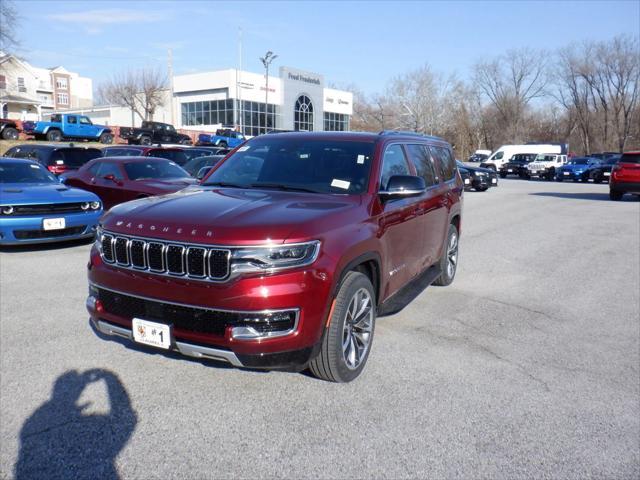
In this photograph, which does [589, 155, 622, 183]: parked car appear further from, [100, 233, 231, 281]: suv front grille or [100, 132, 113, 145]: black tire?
[100, 233, 231, 281]: suv front grille

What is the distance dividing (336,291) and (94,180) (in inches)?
350

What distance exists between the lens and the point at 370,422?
136 inches

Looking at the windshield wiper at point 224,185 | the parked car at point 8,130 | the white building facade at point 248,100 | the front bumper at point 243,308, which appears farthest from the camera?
the white building facade at point 248,100

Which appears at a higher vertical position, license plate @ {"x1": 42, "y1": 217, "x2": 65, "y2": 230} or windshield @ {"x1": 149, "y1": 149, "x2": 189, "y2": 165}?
windshield @ {"x1": 149, "y1": 149, "x2": 189, "y2": 165}

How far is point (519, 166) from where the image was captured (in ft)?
126

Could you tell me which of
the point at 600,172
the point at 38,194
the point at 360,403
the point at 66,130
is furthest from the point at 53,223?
the point at 600,172

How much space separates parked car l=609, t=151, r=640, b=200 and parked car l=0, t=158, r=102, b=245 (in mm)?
17844

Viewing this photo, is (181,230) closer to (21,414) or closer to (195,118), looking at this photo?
(21,414)

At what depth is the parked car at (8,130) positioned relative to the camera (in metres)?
31.9

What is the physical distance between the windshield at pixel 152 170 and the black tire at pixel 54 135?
85.1ft

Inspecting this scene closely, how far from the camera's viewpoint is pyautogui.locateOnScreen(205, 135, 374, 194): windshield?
452 cm

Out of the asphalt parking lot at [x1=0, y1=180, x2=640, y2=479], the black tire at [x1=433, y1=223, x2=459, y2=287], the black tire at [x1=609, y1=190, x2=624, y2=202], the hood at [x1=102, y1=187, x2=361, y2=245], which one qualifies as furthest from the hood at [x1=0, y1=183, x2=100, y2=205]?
the black tire at [x1=609, y1=190, x2=624, y2=202]

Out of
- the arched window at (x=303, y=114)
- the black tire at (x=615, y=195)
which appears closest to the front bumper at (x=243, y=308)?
the black tire at (x=615, y=195)

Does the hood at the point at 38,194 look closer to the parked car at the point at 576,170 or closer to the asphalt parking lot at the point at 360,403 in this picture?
the asphalt parking lot at the point at 360,403
